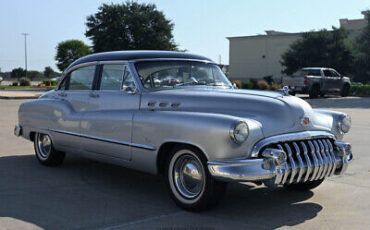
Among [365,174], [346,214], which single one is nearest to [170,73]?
[346,214]

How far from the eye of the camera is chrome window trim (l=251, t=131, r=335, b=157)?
427cm

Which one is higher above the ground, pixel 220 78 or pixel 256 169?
pixel 220 78

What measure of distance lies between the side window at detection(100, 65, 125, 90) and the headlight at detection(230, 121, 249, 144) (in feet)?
6.62

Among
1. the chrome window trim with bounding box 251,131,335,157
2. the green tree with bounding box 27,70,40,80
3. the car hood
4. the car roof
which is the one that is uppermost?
the green tree with bounding box 27,70,40,80

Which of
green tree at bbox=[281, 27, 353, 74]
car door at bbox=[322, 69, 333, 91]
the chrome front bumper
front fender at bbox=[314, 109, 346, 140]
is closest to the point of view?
the chrome front bumper

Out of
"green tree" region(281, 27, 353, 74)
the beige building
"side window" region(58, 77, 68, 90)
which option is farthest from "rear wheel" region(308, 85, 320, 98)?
the beige building

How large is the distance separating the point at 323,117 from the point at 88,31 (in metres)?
50.5

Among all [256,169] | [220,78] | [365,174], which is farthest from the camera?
[365,174]

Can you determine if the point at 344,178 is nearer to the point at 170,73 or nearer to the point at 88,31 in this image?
the point at 170,73

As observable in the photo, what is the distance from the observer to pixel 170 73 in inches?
223

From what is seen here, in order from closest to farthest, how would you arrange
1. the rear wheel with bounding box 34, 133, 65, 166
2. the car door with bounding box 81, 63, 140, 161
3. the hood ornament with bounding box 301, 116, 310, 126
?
the hood ornament with bounding box 301, 116, 310, 126
the car door with bounding box 81, 63, 140, 161
the rear wheel with bounding box 34, 133, 65, 166

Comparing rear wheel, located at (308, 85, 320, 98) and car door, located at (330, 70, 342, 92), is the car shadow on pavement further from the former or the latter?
car door, located at (330, 70, 342, 92)

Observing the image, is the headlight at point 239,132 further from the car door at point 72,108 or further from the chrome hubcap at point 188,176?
the car door at point 72,108

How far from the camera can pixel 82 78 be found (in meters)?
6.53
